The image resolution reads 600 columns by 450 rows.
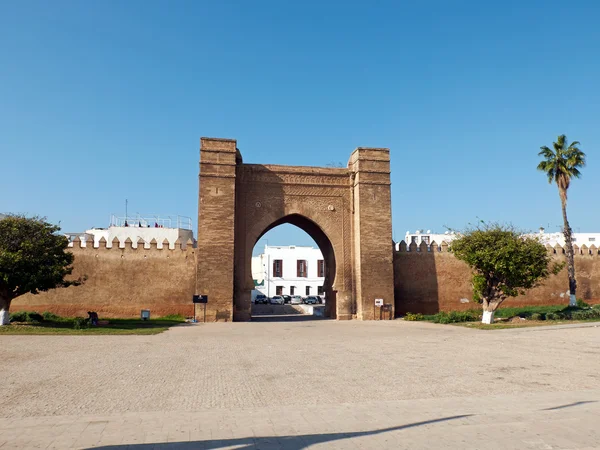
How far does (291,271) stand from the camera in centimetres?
4684

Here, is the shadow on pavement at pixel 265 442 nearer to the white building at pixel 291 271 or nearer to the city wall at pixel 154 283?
the city wall at pixel 154 283

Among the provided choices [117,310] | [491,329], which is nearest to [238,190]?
[117,310]

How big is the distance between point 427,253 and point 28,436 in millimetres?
22360

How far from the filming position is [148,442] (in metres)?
4.25

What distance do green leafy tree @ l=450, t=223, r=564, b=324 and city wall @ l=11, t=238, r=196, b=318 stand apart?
1193 cm

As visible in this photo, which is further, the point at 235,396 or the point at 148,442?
the point at 235,396

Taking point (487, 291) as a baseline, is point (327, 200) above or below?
above

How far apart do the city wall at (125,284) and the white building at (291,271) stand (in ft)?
77.8

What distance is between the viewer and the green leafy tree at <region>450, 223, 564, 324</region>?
18000mm

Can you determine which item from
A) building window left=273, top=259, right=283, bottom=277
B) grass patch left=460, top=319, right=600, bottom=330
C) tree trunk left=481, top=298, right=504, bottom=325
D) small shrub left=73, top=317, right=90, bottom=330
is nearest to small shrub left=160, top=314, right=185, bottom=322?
small shrub left=73, top=317, right=90, bottom=330

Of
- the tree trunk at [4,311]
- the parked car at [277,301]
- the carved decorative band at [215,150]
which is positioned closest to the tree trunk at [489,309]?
the carved decorative band at [215,150]

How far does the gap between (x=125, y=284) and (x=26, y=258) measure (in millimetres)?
6872

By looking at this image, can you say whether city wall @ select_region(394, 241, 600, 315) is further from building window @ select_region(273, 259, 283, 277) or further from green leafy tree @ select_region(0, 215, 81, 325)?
building window @ select_region(273, 259, 283, 277)

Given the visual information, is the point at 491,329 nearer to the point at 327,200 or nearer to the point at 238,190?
the point at 327,200
